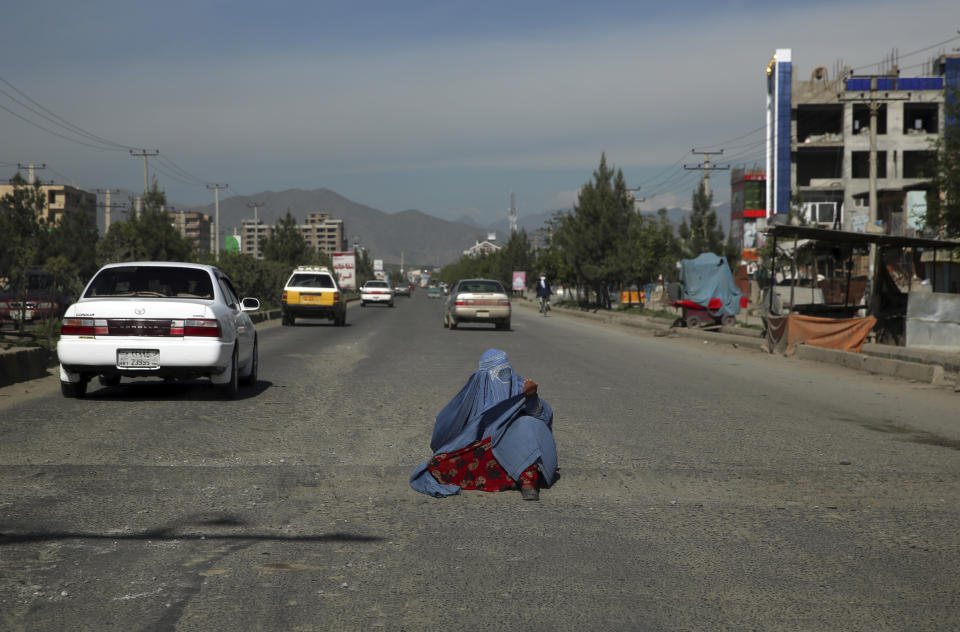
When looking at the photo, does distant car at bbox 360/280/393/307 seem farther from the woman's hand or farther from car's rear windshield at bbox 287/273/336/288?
the woman's hand

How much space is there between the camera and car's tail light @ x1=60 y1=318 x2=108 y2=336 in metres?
10.6

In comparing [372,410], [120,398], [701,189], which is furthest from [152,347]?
[701,189]

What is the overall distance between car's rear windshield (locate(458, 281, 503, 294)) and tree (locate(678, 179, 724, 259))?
26.6 metres

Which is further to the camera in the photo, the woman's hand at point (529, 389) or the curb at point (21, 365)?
the curb at point (21, 365)

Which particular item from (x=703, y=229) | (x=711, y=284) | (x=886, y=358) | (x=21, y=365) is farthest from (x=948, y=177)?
(x=703, y=229)

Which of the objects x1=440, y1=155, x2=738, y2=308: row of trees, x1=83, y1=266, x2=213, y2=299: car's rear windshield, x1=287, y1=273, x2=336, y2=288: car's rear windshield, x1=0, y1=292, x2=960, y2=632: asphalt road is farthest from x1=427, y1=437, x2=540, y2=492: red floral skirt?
x1=440, y1=155, x2=738, y2=308: row of trees

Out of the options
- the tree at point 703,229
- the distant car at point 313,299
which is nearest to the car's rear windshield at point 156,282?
the distant car at point 313,299

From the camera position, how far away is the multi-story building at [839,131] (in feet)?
243

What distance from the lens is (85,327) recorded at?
10.6 metres

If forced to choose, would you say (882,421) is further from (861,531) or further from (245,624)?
(245,624)

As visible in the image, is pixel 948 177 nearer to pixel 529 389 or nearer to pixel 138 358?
pixel 138 358

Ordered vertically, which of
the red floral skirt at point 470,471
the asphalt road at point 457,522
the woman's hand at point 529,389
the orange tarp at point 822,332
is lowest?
the asphalt road at point 457,522

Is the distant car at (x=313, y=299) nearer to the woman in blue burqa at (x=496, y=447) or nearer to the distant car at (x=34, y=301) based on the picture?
the distant car at (x=34, y=301)

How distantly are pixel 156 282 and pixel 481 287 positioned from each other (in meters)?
20.5
